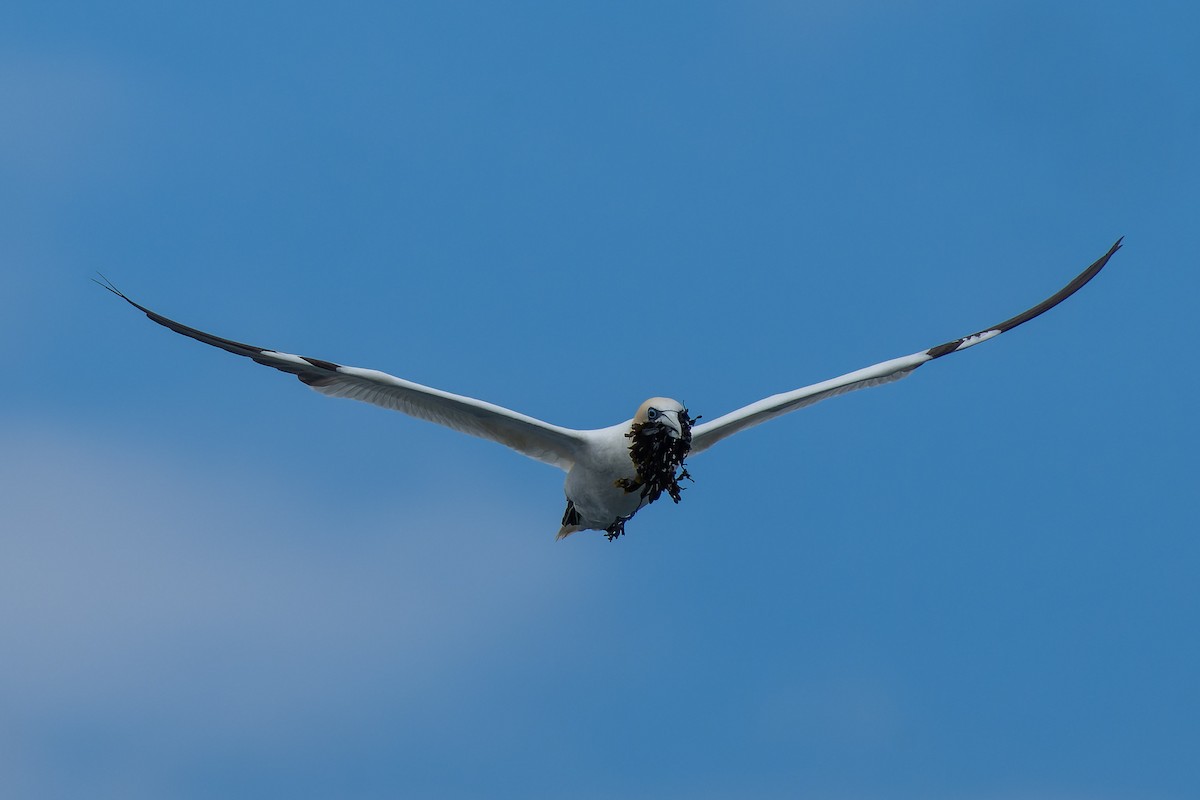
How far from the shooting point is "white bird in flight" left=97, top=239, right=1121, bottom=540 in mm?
27312

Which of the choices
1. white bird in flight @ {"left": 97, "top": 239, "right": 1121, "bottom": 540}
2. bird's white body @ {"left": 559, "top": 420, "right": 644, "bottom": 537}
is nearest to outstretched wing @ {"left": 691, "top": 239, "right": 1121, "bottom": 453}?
white bird in flight @ {"left": 97, "top": 239, "right": 1121, "bottom": 540}

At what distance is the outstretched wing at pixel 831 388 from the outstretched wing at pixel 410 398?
2.75m

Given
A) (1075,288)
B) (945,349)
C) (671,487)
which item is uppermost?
(1075,288)

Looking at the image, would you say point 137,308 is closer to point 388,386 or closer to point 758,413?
point 388,386

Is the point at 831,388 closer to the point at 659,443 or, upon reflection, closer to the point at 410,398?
the point at 659,443

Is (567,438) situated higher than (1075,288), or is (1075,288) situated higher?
(1075,288)

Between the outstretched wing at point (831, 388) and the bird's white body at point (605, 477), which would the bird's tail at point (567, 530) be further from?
the outstretched wing at point (831, 388)

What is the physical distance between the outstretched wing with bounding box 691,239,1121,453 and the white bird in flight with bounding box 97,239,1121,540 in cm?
4

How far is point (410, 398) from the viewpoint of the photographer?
28.3 meters

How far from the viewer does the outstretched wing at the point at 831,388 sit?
30281 mm

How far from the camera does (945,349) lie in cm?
3219

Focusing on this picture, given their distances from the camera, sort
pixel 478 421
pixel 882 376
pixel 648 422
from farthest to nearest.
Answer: pixel 882 376, pixel 478 421, pixel 648 422

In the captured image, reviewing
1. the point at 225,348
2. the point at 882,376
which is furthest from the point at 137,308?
the point at 882,376

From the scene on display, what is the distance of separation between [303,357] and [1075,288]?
1563cm
